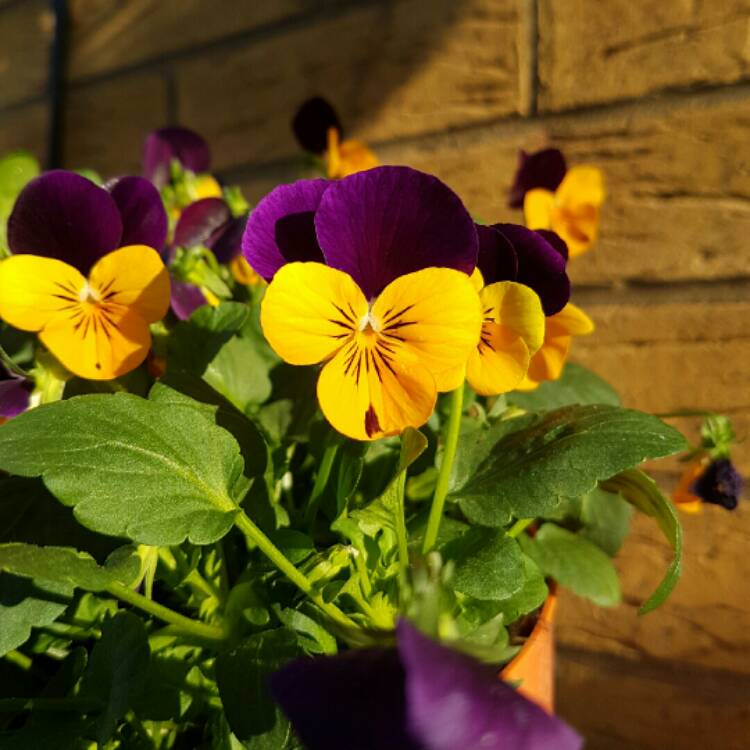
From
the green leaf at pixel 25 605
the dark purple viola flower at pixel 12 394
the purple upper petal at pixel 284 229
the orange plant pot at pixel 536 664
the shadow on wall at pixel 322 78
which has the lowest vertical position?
the orange plant pot at pixel 536 664

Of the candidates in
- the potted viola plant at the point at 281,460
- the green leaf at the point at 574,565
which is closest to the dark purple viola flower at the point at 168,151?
the potted viola plant at the point at 281,460

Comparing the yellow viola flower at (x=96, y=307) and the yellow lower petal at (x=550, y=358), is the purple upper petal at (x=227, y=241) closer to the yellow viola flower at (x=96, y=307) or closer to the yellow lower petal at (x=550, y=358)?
the yellow viola flower at (x=96, y=307)

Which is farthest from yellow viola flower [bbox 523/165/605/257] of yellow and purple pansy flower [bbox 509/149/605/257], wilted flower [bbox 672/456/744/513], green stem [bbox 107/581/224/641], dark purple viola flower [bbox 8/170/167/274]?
green stem [bbox 107/581/224/641]

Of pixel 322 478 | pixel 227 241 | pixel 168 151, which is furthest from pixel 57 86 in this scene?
pixel 322 478

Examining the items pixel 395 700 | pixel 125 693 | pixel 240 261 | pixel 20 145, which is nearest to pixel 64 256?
pixel 240 261

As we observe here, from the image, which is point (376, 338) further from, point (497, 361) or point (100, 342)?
point (100, 342)
